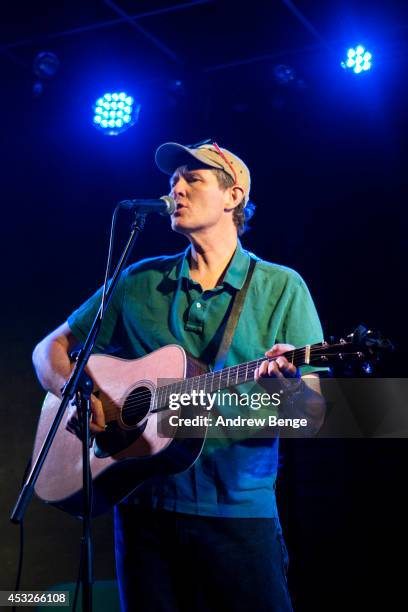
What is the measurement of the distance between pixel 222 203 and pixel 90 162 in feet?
7.72

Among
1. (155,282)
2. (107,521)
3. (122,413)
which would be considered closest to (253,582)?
(122,413)

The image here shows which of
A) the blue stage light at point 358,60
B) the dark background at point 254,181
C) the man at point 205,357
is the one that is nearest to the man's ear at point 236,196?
the man at point 205,357

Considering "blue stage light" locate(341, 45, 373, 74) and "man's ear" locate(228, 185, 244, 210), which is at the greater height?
"blue stage light" locate(341, 45, 373, 74)

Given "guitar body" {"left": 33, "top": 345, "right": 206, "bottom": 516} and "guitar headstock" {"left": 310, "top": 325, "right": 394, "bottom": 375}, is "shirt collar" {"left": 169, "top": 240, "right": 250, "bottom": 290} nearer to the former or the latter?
"guitar body" {"left": 33, "top": 345, "right": 206, "bottom": 516}

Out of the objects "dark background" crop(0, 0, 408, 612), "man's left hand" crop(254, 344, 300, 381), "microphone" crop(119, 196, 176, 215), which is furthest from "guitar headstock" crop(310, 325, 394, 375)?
"dark background" crop(0, 0, 408, 612)

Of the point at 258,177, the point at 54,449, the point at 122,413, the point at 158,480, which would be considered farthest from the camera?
the point at 258,177

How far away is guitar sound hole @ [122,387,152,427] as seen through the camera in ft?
A: 9.13

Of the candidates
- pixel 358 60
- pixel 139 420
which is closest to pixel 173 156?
pixel 139 420

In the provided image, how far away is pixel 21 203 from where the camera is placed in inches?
204

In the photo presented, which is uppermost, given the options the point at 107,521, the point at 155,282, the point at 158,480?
the point at 155,282

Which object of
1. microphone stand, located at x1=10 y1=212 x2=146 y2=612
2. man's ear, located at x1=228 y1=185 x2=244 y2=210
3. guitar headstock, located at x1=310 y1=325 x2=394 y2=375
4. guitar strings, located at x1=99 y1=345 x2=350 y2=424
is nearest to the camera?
microphone stand, located at x1=10 y1=212 x2=146 y2=612

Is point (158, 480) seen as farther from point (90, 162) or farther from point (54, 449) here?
point (90, 162)

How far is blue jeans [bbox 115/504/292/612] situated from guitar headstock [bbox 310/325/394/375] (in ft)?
2.26

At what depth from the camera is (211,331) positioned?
2.88 m
